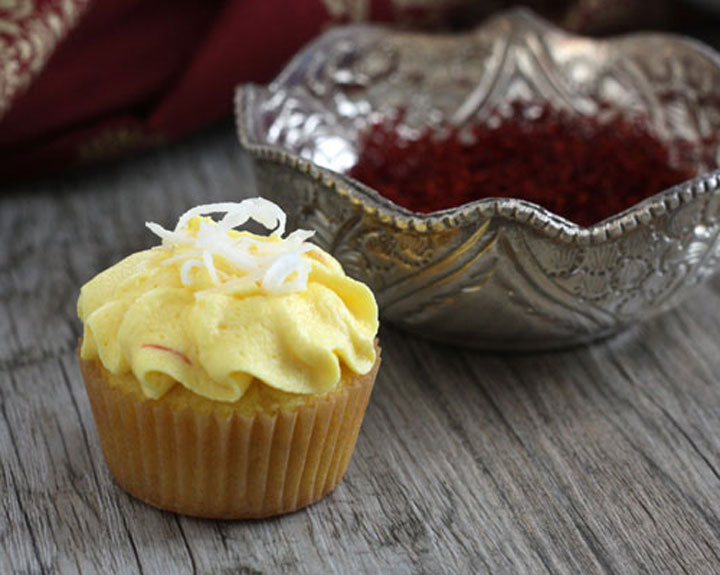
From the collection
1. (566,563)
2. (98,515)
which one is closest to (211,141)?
(98,515)

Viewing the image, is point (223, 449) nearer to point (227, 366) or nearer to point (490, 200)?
point (227, 366)

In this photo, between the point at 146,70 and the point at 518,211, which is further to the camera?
the point at 146,70

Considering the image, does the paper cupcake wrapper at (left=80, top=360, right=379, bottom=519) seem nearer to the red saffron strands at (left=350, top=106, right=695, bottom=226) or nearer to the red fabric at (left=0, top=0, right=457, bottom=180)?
the red saffron strands at (left=350, top=106, right=695, bottom=226)

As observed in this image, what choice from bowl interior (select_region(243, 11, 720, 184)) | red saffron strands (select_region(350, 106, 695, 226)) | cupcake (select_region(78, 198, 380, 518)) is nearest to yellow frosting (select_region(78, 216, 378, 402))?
cupcake (select_region(78, 198, 380, 518))

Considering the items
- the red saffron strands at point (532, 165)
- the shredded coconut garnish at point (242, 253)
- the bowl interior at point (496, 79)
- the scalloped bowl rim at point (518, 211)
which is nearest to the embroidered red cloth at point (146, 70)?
the bowl interior at point (496, 79)

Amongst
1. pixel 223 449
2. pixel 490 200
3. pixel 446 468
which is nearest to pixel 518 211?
pixel 490 200

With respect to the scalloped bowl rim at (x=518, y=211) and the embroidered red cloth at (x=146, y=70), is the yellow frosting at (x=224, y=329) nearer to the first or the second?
the scalloped bowl rim at (x=518, y=211)
